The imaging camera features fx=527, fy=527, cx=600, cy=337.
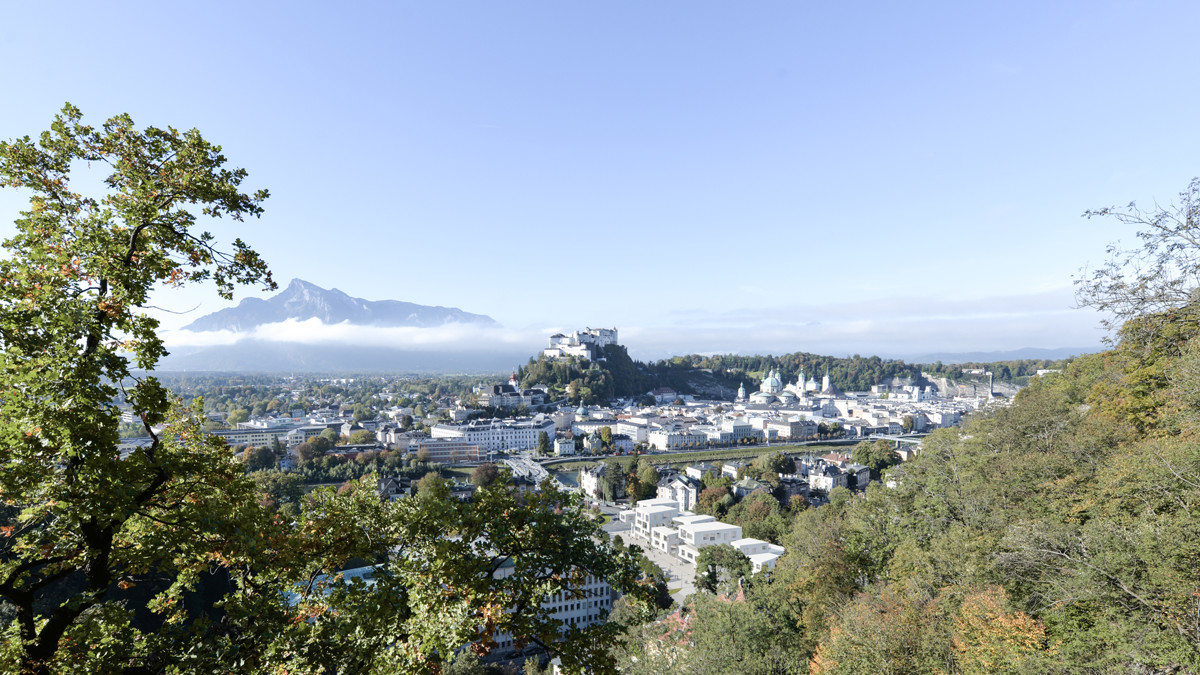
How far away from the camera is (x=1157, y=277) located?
275 inches

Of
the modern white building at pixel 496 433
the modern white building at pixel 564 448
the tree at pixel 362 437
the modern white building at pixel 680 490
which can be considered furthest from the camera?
the modern white building at pixel 496 433

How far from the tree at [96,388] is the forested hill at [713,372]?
9460 cm

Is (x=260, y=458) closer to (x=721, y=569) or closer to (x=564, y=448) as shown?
(x=564, y=448)

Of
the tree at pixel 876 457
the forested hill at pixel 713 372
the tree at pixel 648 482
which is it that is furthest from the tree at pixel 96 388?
the forested hill at pixel 713 372

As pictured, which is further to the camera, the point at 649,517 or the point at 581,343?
the point at 581,343

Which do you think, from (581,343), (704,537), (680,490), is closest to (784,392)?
(581,343)

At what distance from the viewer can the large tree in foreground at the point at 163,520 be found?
3311 millimetres

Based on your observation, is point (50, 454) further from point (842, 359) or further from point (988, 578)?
point (842, 359)

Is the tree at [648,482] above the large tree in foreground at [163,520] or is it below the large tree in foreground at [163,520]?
below

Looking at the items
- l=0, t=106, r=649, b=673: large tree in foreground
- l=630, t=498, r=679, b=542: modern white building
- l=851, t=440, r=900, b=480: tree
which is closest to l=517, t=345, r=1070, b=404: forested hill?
l=851, t=440, r=900, b=480: tree

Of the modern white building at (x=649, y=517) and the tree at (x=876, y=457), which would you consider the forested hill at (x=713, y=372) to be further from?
the modern white building at (x=649, y=517)

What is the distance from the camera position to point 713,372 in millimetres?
145375

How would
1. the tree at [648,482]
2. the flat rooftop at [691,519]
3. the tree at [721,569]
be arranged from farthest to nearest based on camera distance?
the tree at [648,482] < the flat rooftop at [691,519] < the tree at [721,569]

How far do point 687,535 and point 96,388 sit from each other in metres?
33.2
